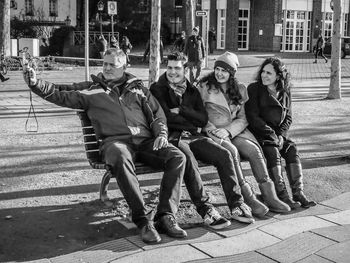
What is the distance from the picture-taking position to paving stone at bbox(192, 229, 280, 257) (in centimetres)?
475

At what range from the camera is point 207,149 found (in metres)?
5.70

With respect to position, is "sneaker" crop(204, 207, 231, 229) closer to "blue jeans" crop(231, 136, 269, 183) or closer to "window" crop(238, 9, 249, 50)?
"blue jeans" crop(231, 136, 269, 183)

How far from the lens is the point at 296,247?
16.0 feet

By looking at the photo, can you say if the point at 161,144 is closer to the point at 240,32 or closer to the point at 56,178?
the point at 56,178

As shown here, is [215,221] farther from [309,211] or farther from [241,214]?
[309,211]

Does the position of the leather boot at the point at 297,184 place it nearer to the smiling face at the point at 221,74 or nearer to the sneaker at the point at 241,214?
the sneaker at the point at 241,214

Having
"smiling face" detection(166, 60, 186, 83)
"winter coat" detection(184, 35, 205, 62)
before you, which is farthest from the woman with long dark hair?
"winter coat" detection(184, 35, 205, 62)

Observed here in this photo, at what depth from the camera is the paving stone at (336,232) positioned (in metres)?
5.10

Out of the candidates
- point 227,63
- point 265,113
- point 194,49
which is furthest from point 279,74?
point 194,49

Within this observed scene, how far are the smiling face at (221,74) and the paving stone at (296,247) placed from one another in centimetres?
185

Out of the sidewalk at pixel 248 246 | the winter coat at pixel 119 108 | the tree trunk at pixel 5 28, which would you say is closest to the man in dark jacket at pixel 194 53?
the tree trunk at pixel 5 28

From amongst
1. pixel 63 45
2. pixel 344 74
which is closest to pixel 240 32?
pixel 63 45

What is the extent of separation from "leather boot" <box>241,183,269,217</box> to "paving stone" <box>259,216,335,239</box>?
192 millimetres

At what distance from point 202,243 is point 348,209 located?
1868 mm
